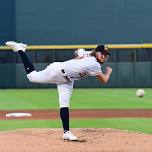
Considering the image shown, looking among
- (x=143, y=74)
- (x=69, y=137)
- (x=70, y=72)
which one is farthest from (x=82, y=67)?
(x=143, y=74)

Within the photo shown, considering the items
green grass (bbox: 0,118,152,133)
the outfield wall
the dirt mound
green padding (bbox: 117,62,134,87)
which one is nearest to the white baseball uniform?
the dirt mound

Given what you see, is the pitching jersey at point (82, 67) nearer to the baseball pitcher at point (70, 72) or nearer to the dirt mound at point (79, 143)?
the baseball pitcher at point (70, 72)

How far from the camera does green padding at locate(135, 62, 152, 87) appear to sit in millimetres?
30062

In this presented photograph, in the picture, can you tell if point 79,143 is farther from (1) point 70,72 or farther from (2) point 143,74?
(2) point 143,74

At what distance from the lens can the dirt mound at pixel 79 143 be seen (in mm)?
7844

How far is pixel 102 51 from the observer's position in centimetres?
859

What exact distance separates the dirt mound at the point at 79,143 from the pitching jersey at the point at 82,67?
110 cm

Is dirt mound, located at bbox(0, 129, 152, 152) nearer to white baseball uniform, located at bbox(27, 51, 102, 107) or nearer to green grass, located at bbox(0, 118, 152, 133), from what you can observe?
white baseball uniform, located at bbox(27, 51, 102, 107)

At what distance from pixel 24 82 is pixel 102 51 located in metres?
22.1

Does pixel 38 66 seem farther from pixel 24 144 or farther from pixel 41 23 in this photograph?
pixel 24 144

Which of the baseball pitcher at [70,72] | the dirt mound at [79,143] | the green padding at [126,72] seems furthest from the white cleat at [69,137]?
the green padding at [126,72]

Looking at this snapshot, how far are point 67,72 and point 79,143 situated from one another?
1135 millimetres

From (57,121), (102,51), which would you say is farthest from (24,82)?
(102,51)

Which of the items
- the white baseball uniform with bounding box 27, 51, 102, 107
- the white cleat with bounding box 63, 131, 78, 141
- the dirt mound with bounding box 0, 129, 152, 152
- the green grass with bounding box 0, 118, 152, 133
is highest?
the white baseball uniform with bounding box 27, 51, 102, 107
